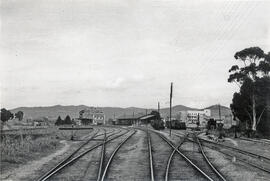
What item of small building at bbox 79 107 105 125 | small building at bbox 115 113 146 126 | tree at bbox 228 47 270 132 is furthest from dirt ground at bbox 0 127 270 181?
small building at bbox 79 107 105 125

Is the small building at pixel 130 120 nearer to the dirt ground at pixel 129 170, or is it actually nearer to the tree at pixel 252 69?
the tree at pixel 252 69

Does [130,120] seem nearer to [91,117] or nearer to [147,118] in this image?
[147,118]

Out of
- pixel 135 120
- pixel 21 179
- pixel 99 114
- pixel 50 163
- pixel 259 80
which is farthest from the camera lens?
pixel 99 114

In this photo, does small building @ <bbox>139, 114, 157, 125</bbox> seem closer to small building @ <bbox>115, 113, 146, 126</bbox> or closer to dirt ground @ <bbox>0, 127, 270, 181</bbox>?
small building @ <bbox>115, 113, 146, 126</bbox>

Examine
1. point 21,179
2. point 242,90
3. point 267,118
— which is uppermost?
point 242,90

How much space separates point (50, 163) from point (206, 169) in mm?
7020

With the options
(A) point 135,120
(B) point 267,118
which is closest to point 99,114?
(A) point 135,120

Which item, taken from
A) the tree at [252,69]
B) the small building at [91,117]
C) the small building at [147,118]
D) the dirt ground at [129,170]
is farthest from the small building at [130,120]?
the dirt ground at [129,170]

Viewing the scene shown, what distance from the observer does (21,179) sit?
11922mm

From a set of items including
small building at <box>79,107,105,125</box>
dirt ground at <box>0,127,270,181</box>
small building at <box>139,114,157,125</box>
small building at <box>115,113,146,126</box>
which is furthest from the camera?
small building at <box>79,107,105,125</box>

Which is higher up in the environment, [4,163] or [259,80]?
[259,80]

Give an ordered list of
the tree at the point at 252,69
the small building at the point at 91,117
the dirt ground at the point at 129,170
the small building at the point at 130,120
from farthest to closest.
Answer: the small building at the point at 91,117, the small building at the point at 130,120, the tree at the point at 252,69, the dirt ground at the point at 129,170

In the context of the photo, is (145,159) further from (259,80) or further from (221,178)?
(259,80)

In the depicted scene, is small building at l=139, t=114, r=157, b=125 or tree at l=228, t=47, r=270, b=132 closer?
tree at l=228, t=47, r=270, b=132
